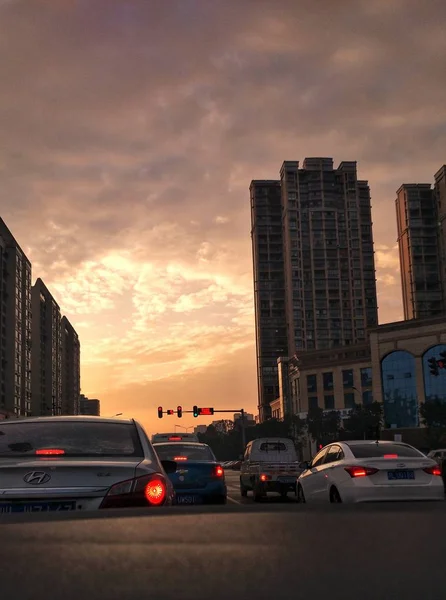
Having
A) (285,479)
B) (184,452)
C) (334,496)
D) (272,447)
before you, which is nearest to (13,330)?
(272,447)

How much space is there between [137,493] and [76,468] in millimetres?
488

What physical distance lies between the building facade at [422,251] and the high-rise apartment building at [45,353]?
3208 inches

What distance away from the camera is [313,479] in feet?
46.6

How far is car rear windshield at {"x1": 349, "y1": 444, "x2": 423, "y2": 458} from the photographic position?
12.7 metres

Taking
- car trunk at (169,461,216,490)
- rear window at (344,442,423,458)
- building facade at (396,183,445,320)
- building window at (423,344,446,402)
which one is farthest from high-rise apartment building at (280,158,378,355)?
rear window at (344,442,423,458)

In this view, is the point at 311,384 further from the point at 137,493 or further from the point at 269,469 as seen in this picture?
the point at 137,493

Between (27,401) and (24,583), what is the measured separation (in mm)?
128189

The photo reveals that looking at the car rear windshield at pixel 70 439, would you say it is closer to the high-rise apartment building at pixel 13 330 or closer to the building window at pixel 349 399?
the high-rise apartment building at pixel 13 330

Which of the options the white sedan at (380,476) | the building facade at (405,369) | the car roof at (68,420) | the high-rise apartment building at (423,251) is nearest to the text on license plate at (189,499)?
the white sedan at (380,476)

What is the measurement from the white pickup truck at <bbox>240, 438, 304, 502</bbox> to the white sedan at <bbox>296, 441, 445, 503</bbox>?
600 cm

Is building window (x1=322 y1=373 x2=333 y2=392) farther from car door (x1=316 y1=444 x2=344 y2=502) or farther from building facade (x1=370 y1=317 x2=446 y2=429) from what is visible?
car door (x1=316 y1=444 x2=344 y2=502)

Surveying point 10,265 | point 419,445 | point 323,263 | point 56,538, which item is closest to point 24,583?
point 56,538

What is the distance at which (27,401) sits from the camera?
124 m

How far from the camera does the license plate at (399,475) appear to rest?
1220cm
